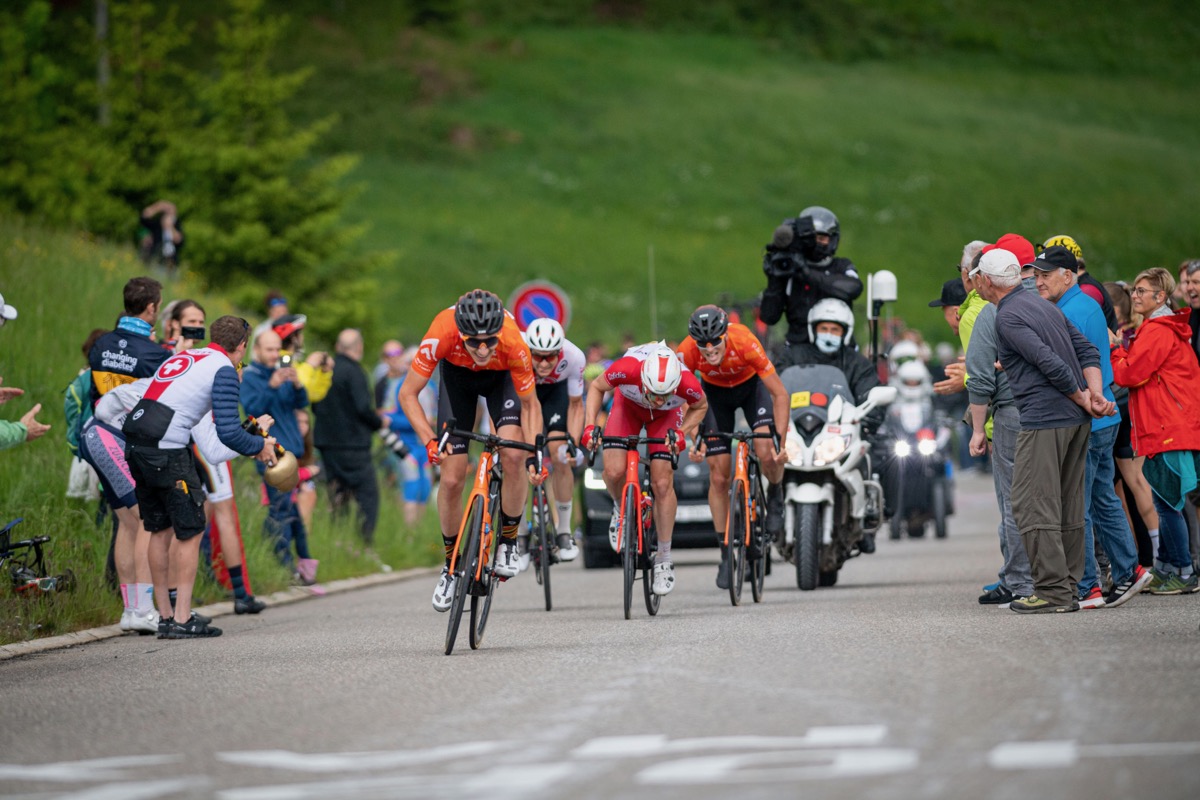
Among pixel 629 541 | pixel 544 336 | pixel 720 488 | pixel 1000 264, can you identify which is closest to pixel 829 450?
pixel 720 488

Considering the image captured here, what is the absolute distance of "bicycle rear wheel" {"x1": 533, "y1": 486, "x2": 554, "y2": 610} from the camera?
47.8 ft

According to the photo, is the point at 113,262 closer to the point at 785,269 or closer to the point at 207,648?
the point at 785,269

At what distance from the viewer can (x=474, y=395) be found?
40.3 feet

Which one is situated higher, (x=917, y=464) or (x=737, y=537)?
(x=917, y=464)

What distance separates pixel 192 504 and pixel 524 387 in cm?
266

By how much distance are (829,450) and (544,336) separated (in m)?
3.33

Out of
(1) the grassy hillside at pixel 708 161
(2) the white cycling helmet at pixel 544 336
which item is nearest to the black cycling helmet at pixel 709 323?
(2) the white cycling helmet at pixel 544 336

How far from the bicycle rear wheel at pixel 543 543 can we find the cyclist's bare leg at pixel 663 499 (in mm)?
1220

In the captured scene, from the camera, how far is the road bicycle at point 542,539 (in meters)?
14.6

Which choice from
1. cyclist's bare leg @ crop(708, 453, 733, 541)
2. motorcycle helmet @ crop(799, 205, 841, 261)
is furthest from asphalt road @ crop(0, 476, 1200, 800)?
motorcycle helmet @ crop(799, 205, 841, 261)

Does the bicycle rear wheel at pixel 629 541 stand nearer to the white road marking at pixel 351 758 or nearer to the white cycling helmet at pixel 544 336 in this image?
the white cycling helmet at pixel 544 336

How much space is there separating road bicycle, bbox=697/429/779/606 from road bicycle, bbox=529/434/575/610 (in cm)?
143

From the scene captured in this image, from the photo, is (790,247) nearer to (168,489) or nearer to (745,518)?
(745,518)

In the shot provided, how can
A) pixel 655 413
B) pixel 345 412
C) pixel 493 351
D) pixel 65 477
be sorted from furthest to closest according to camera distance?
pixel 345 412
pixel 65 477
pixel 655 413
pixel 493 351
